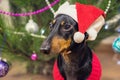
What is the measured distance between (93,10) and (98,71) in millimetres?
139

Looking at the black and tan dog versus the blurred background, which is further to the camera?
the blurred background

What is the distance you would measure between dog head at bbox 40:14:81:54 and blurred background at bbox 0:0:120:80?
0.53ft

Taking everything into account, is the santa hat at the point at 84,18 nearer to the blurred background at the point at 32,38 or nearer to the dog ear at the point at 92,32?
the dog ear at the point at 92,32

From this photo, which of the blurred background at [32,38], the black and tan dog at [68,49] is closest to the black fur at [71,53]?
the black and tan dog at [68,49]

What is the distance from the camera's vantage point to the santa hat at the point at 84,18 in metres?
0.56

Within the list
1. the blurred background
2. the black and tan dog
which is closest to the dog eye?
the black and tan dog

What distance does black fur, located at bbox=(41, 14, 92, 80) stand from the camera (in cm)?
55

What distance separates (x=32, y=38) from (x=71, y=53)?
27cm

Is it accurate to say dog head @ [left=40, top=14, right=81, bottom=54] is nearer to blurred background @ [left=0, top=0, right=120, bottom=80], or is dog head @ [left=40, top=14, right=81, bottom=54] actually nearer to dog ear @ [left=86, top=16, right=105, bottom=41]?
dog ear @ [left=86, top=16, right=105, bottom=41]

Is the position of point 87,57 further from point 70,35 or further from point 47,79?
point 47,79

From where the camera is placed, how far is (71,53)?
587 millimetres

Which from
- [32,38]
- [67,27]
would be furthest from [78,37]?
[32,38]

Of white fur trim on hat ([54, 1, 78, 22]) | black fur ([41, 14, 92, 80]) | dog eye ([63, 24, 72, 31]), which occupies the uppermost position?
white fur trim on hat ([54, 1, 78, 22])

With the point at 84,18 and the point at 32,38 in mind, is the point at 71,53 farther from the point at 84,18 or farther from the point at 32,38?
the point at 32,38
